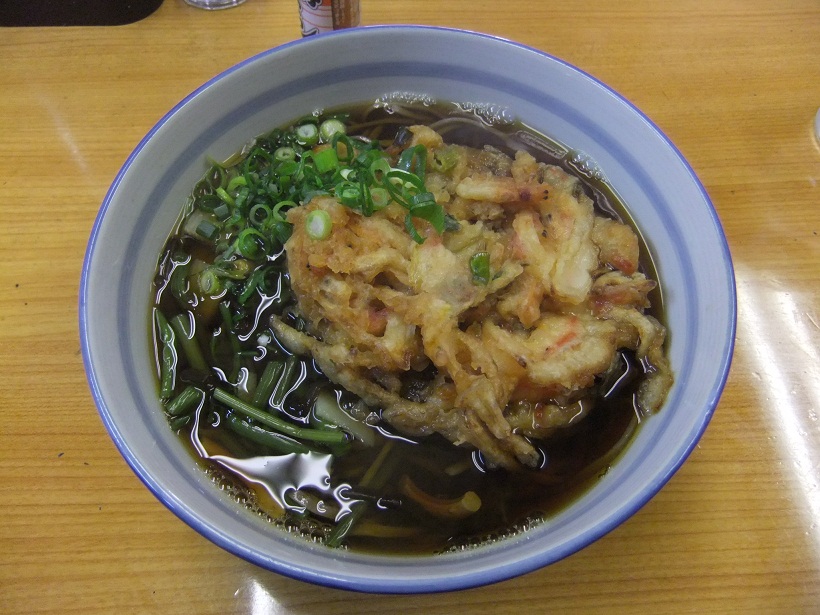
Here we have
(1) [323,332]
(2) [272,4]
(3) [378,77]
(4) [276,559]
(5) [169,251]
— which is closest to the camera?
(4) [276,559]

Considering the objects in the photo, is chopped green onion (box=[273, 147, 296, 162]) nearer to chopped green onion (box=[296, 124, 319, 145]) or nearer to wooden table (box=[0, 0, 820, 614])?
chopped green onion (box=[296, 124, 319, 145])

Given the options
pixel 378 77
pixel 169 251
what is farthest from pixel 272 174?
pixel 378 77

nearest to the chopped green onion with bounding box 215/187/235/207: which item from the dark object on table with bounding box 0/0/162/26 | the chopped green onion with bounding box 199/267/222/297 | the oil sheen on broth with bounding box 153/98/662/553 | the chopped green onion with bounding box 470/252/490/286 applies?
the oil sheen on broth with bounding box 153/98/662/553

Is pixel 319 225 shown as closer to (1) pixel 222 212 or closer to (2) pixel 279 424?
(1) pixel 222 212

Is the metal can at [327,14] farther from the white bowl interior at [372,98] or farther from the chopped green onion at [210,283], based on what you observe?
the chopped green onion at [210,283]

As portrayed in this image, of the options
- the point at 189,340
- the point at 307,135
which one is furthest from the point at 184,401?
the point at 307,135

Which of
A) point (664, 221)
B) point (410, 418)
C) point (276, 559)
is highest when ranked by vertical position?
point (664, 221)

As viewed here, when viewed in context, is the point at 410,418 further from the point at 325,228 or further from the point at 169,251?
the point at 169,251
